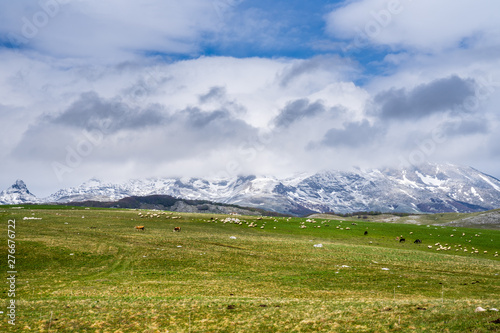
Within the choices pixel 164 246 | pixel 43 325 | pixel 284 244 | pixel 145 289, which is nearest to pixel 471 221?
pixel 284 244

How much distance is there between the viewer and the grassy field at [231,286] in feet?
73.5

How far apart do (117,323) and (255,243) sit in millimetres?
46392

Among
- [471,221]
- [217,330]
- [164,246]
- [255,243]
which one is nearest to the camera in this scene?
[217,330]

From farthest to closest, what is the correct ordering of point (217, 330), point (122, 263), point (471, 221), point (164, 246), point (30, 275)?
point (471, 221) < point (164, 246) < point (122, 263) < point (30, 275) < point (217, 330)

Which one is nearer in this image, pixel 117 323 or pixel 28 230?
pixel 117 323

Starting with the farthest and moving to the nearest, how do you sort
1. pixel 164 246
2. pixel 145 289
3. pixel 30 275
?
pixel 164 246 → pixel 30 275 → pixel 145 289

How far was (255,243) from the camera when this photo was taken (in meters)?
68.1

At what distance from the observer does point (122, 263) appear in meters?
48.2

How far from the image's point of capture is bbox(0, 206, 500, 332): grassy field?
22.4 m

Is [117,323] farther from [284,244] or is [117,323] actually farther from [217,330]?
[284,244]

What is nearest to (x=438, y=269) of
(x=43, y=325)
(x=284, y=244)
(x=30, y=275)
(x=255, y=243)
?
(x=284, y=244)

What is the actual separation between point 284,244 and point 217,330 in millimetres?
48069

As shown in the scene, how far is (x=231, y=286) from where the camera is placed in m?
37.8

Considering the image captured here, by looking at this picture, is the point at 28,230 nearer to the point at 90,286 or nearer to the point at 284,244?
the point at 90,286
